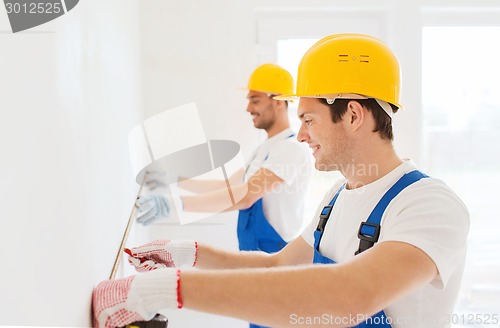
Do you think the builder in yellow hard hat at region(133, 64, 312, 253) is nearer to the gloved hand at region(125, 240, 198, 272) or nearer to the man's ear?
the gloved hand at region(125, 240, 198, 272)

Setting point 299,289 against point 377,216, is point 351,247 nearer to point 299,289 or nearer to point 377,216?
point 377,216

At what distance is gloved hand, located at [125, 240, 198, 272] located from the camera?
1416 mm

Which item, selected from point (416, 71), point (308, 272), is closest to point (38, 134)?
point (308, 272)

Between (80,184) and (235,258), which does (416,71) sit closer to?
(235,258)

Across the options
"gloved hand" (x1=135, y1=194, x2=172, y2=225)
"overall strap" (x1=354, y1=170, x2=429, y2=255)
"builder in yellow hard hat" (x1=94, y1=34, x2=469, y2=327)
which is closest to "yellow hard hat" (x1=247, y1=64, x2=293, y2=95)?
"gloved hand" (x1=135, y1=194, x2=172, y2=225)

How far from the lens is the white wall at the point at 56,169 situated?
2.01ft

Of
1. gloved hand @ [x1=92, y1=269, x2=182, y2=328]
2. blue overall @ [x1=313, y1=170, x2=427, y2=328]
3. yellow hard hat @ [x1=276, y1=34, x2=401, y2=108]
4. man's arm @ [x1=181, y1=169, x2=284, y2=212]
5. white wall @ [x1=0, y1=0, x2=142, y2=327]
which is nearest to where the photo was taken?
white wall @ [x1=0, y1=0, x2=142, y2=327]

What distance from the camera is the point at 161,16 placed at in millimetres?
3279

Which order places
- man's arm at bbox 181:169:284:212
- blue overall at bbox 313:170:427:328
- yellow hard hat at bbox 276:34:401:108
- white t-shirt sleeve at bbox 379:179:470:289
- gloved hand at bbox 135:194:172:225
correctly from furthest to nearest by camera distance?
man's arm at bbox 181:169:284:212 < gloved hand at bbox 135:194:172:225 < yellow hard hat at bbox 276:34:401:108 < blue overall at bbox 313:170:427:328 < white t-shirt sleeve at bbox 379:179:470:289

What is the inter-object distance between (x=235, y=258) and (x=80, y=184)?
68 centimetres

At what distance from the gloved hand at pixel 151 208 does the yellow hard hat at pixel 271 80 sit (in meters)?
0.89

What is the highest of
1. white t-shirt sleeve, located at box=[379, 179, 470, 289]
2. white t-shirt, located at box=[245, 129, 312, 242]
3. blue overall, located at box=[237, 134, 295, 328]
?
white t-shirt sleeve, located at box=[379, 179, 470, 289]

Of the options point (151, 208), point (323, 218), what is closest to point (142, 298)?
point (323, 218)

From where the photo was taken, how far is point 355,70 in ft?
4.64
